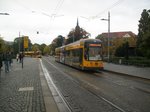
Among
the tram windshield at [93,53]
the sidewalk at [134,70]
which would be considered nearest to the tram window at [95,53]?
the tram windshield at [93,53]

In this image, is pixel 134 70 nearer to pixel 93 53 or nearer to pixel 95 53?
pixel 95 53

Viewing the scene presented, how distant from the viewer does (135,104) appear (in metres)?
10.3

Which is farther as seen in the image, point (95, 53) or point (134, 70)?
point (134, 70)

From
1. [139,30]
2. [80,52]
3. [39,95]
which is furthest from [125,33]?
[39,95]

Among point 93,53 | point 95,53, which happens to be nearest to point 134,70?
point 95,53

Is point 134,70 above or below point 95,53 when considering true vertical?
below

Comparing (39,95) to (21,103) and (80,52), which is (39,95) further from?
(80,52)

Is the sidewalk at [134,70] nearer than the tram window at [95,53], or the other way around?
the sidewalk at [134,70]

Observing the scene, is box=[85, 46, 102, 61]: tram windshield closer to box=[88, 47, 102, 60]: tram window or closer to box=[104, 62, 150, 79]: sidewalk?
box=[88, 47, 102, 60]: tram window

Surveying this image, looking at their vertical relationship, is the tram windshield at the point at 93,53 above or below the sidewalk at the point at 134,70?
above

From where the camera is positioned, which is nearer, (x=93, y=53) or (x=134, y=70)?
(x=93, y=53)

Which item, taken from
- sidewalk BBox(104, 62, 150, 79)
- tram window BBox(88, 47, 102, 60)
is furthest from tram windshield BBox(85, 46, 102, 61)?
sidewalk BBox(104, 62, 150, 79)

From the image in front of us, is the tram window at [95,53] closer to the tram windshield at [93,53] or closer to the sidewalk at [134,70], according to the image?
the tram windshield at [93,53]

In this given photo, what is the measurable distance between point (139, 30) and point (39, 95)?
8469cm
